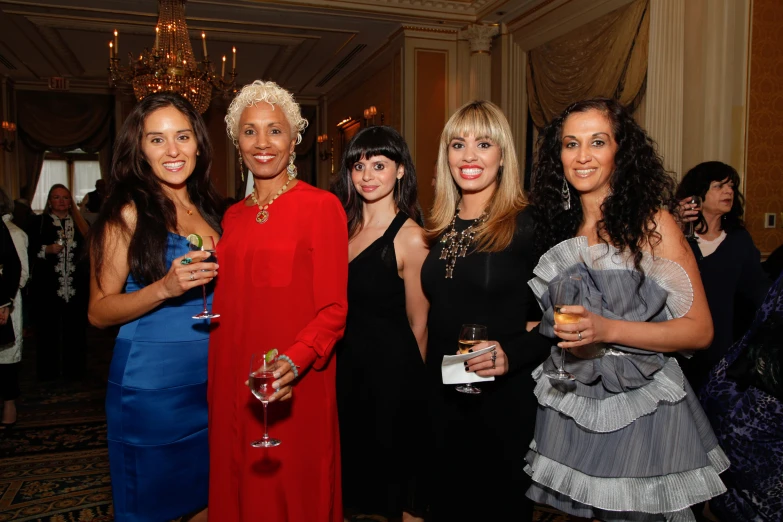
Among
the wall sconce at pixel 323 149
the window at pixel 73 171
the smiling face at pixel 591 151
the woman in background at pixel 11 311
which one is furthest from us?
the window at pixel 73 171

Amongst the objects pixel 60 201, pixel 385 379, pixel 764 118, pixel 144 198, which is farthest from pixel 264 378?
pixel 764 118

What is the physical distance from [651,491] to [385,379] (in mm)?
1061

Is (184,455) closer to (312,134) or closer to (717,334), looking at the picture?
(717,334)

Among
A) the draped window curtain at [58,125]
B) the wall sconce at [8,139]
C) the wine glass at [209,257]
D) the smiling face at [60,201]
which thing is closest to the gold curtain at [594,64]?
the wine glass at [209,257]

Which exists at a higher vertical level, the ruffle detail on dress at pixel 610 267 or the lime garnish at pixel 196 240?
the lime garnish at pixel 196 240

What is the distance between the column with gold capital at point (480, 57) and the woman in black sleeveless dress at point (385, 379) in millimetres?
6070

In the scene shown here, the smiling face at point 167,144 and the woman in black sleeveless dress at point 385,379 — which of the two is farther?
the woman in black sleeveless dress at point 385,379

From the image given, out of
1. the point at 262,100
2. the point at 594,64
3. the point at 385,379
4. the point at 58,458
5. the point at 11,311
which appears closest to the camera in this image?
the point at 262,100

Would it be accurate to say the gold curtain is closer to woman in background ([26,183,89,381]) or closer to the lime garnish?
the lime garnish

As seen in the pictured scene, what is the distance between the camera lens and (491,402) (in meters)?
2.07

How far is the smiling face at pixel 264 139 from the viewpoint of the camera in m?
2.09

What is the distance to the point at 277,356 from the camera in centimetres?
179

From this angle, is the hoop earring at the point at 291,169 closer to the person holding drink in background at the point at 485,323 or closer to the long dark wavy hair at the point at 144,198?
the long dark wavy hair at the point at 144,198

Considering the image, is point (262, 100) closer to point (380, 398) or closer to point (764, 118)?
point (380, 398)
